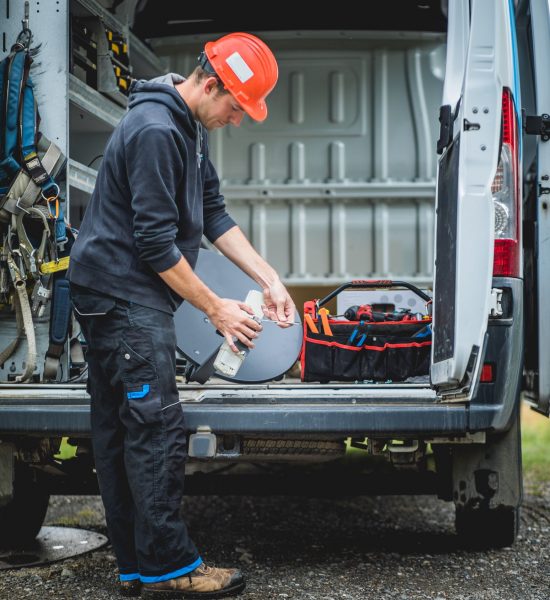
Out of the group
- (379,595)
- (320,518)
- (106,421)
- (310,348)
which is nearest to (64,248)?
(106,421)

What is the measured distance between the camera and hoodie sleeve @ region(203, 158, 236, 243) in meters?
3.73

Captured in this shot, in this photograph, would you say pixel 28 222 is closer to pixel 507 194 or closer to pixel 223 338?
pixel 223 338

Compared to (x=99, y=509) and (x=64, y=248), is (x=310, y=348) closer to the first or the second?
(x=64, y=248)

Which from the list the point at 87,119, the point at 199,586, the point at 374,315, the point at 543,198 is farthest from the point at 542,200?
the point at 87,119

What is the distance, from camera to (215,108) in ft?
10.5

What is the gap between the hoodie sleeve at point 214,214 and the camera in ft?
12.2

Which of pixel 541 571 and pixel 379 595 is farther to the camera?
pixel 541 571

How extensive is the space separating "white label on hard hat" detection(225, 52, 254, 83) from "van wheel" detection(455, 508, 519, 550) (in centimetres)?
207

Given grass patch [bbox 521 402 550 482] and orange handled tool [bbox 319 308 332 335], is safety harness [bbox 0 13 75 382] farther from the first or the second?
grass patch [bbox 521 402 550 482]

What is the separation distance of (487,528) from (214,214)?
72.5 inches

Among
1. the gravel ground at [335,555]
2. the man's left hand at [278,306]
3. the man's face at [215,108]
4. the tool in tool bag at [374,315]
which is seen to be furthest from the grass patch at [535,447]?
the man's face at [215,108]

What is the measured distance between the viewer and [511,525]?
3920 millimetres

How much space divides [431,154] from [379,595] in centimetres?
348

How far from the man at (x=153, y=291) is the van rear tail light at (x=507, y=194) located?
87 centimetres
